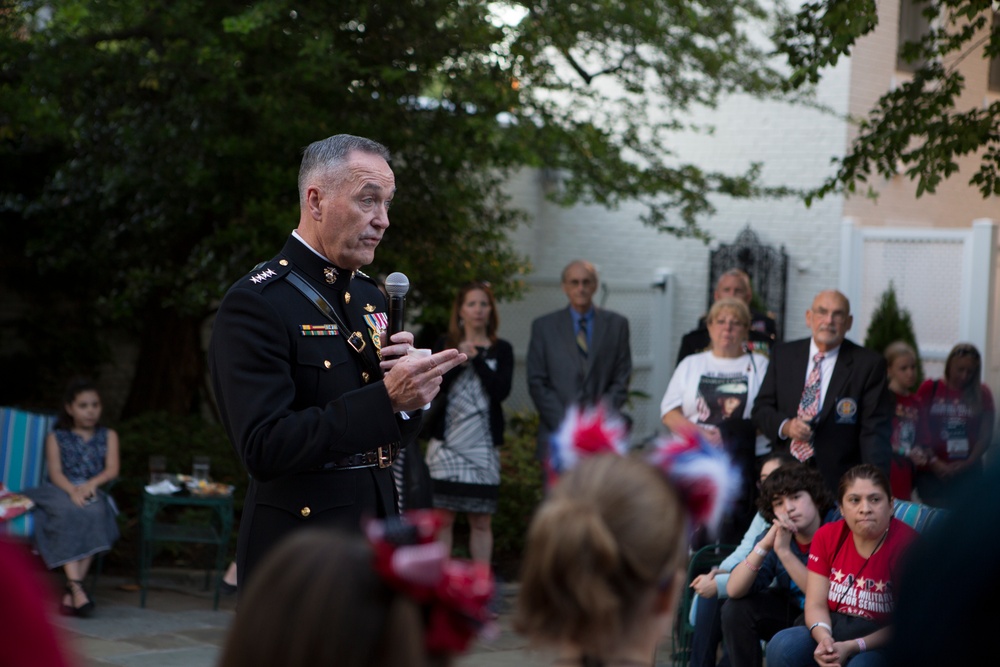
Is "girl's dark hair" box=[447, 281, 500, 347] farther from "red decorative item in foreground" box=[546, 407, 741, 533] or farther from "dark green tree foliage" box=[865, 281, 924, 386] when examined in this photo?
"dark green tree foliage" box=[865, 281, 924, 386]

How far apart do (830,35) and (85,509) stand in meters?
4.91

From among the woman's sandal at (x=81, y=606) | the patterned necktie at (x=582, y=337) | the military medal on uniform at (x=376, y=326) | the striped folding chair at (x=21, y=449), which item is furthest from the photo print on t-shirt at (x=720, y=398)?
the striped folding chair at (x=21, y=449)

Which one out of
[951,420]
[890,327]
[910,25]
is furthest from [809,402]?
[910,25]

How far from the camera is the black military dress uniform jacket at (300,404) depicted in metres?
2.87

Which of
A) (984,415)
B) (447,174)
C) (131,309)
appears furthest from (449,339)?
(984,415)

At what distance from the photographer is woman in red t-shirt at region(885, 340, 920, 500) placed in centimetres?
789

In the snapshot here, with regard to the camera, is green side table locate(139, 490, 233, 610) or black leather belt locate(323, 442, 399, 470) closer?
black leather belt locate(323, 442, 399, 470)

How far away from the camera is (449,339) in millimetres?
7418

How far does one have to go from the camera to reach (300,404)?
3.05m

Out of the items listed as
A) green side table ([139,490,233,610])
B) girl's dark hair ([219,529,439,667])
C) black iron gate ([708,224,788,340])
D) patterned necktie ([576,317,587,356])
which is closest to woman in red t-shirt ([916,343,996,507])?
patterned necktie ([576,317,587,356])

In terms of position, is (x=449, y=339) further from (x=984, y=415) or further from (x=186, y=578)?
(x=984, y=415)

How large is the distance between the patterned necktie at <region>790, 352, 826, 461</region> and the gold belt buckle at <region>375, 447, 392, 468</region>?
3.45 metres

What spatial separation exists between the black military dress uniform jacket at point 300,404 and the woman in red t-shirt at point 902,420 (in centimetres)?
504

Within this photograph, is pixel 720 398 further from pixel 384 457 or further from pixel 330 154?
pixel 330 154
